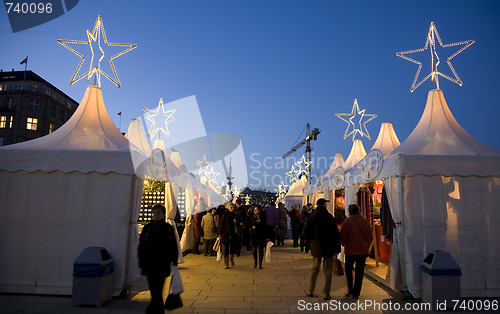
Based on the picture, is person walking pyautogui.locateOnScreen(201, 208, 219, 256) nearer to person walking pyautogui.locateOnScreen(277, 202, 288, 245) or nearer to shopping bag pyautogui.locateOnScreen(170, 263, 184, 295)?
person walking pyautogui.locateOnScreen(277, 202, 288, 245)

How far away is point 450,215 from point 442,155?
3.93 ft

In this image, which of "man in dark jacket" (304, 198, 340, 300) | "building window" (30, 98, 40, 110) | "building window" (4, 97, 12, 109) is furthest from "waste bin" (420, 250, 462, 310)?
"building window" (4, 97, 12, 109)

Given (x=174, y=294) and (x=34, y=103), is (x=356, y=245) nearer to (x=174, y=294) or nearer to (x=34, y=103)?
(x=174, y=294)

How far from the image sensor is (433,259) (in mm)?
6035

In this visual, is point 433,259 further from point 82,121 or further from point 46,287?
point 82,121

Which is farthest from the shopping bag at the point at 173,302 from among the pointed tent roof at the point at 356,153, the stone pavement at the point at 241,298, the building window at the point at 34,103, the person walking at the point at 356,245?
the building window at the point at 34,103

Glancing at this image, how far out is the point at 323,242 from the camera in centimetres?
650

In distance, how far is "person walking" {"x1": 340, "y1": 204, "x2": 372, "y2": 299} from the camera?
659 centimetres

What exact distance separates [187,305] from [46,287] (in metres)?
2.83

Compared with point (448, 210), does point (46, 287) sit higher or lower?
lower

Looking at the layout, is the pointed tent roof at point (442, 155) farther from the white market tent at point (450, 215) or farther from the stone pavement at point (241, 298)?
the stone pavement at point (241, 298)

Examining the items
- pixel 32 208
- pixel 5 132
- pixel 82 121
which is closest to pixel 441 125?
pixel 82 121

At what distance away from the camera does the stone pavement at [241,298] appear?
5797 mm

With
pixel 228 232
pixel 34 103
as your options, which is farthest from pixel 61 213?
pixel 34 103
